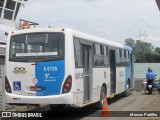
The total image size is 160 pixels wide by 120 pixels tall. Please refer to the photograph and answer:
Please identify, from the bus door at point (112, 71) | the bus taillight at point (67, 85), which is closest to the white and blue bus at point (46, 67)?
the bus taillight at point (67, 85)

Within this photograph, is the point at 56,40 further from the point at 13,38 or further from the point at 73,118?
the point at 73,118

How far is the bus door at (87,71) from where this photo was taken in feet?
43.6

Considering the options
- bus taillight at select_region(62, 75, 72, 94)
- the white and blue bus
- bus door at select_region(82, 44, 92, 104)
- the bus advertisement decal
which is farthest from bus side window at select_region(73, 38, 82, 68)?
the bus advertisement decal

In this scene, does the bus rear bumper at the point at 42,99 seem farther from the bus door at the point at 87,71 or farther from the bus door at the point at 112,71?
the bus door at the point at 112,71

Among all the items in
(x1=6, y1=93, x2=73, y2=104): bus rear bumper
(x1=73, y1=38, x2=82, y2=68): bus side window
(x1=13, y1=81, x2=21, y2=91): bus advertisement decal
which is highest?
(x1=73, y1=38, x2=82, y2=68): bus side window

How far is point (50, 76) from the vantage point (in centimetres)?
1170

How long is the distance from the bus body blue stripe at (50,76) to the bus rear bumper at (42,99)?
0.16 m

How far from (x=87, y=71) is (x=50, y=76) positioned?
2360mm

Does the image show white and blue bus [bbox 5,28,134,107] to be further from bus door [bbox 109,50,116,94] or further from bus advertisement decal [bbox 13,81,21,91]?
bus door [bbox 109,50,116,94]

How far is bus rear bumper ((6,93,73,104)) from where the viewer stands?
11.4 m

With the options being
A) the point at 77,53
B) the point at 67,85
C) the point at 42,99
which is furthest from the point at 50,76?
the point at 77,53

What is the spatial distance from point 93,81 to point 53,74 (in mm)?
2916

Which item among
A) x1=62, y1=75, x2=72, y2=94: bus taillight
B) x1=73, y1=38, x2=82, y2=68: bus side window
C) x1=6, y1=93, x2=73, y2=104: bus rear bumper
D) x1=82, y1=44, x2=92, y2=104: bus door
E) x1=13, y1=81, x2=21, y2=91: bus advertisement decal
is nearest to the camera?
x1=6, y1=93, x2=73, y2=104: bus rear bumper

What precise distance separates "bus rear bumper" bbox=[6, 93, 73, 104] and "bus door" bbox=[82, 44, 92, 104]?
6.10 ft
